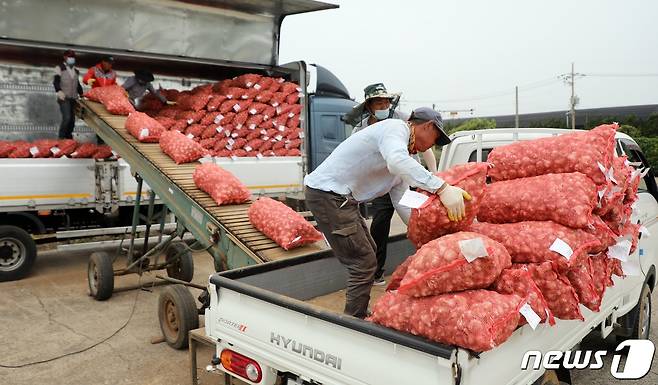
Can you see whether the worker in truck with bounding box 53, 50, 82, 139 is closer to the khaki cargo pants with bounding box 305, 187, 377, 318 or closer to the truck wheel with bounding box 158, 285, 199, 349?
the truck wheel with bounding box 158, 285, 199, 349

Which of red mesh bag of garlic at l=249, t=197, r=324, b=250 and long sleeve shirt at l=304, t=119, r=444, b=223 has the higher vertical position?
long sleeve shirt at l=304, t=119, r=444, b=223

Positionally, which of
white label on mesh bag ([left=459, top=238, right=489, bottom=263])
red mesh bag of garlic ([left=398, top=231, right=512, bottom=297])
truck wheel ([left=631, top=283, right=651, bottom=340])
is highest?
white label on mesh bag ([left=459, top=238, right=489, bottom=263])

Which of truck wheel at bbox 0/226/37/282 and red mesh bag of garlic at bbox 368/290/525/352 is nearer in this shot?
red mesh bag of garlic at bbox 368/290/525/352

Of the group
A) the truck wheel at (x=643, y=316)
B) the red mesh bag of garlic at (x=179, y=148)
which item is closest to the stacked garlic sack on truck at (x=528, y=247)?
the truck wheel at (x=643, y=316)

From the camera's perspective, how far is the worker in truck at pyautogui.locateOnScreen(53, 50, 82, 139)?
8.22 meters

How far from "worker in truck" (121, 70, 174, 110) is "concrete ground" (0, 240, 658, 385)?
9.96 ft

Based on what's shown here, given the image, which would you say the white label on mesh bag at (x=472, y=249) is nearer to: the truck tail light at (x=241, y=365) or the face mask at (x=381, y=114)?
the truck tail light at (x=241, y=365)

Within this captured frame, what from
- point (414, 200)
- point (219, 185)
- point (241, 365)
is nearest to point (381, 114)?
point (219, 185)

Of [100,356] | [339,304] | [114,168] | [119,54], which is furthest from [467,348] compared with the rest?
[119,54]

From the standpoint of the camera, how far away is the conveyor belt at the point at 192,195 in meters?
4.54

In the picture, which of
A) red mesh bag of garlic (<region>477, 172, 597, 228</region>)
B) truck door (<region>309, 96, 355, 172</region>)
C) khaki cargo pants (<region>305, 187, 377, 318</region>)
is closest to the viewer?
red mesh bag of garlic (<region>477, 172, 597, 228</region>)

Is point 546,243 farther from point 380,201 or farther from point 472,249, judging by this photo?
point 380,201

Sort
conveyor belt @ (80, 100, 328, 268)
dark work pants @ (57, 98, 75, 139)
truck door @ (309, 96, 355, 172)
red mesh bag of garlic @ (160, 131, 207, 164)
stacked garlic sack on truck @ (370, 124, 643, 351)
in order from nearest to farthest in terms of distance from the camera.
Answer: stacked garlic sack on truck @ (370, 124, 643, 351), conveyor belt @ (80, 100, 328, 268), red mesh bag of garlic @ (160, 131, 207, 164), dark work pants @ (57, 98, 75, 139), truck door @ (309, 96, 355, 172)

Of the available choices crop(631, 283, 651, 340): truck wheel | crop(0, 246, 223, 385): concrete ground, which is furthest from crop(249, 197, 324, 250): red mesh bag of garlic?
crop(631, 283, 651, 340): truck wheel
